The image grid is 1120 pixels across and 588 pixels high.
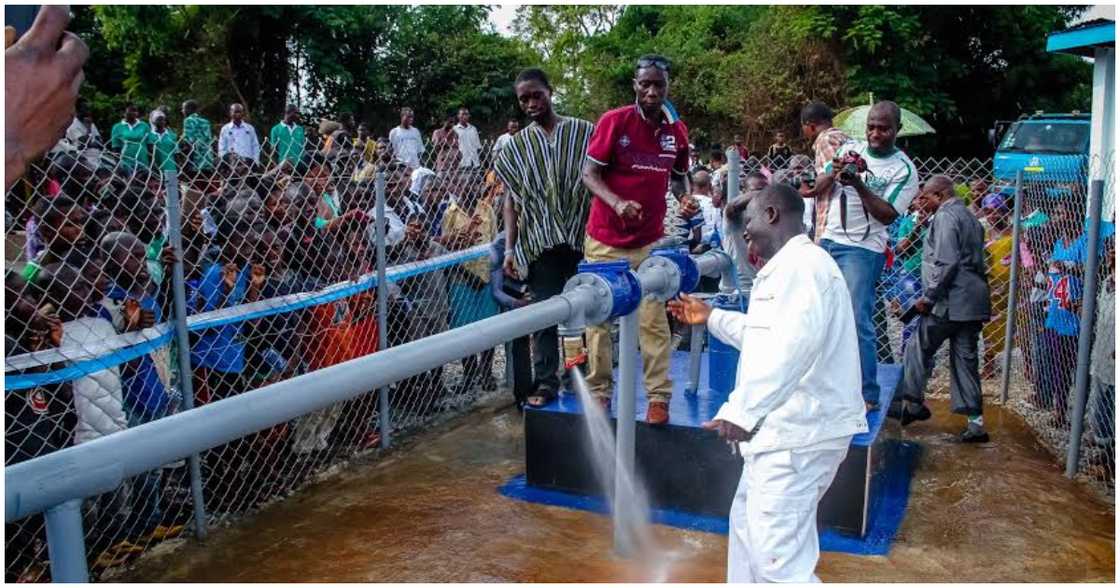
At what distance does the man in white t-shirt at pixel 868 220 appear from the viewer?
16.3ft

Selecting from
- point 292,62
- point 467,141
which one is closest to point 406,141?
point 467,141

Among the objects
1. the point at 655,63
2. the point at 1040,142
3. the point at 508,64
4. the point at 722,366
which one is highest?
the point at 508,64

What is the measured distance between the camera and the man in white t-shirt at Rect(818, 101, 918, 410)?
498cm

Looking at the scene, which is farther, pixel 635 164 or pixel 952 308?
pixel 952 308

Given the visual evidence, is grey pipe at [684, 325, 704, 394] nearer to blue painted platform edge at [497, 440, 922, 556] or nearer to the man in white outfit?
blue painted platform edge at [497, 440, 922, 556]

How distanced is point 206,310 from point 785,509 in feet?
10.5

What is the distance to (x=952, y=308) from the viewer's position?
5945 millimetres

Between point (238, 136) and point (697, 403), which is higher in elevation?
point (238, 136)

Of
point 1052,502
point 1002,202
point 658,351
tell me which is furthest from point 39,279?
point 1002,202

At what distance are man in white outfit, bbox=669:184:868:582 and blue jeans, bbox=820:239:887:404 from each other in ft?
6.44

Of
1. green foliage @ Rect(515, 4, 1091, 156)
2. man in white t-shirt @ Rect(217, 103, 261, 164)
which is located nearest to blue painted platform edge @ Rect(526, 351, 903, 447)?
man in white t-shirt @ Rect(217, 103, 261, 164)

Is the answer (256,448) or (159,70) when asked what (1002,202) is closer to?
(256,448)

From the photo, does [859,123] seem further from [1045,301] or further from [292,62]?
[292,62]

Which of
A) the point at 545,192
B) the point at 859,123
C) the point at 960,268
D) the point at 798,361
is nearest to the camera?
the point at 798,361
